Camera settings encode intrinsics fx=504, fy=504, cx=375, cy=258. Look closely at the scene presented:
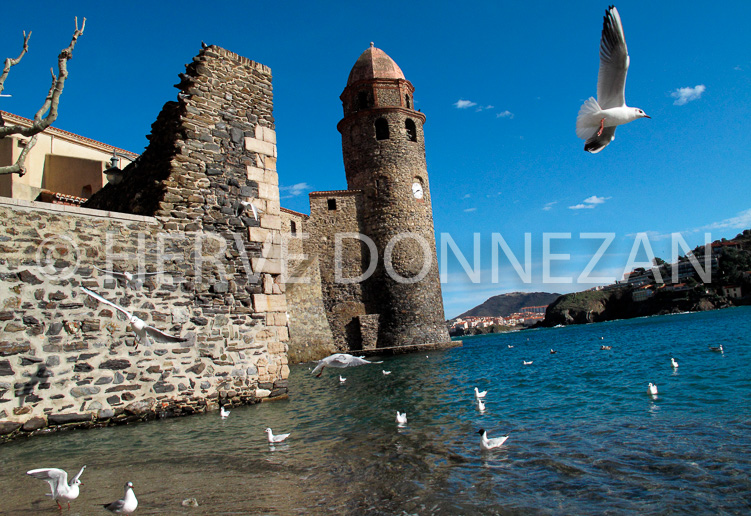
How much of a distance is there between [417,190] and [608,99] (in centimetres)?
1956

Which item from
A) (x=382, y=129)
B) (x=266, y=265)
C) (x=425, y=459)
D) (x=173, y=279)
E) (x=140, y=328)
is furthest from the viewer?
(x=382, y=129)

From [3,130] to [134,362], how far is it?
11.5 feet

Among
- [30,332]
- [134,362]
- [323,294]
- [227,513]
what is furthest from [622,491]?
[323,294]

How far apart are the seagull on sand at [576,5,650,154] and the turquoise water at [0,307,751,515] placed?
3.40 m

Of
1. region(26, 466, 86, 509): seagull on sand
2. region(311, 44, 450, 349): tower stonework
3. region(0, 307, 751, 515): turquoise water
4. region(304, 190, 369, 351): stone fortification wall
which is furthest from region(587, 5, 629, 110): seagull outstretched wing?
region(311, 44, 450, 349): tower stonework

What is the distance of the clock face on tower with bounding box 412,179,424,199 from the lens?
82.7 feet

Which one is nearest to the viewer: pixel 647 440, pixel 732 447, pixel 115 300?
pixel 732 447

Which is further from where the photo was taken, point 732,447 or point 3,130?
point 3,130

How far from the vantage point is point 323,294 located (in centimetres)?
2417

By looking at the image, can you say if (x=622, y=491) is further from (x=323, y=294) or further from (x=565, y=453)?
(x=323, y=294)

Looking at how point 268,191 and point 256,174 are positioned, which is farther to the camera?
point 268,191

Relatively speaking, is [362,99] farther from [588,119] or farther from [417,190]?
[588,119]

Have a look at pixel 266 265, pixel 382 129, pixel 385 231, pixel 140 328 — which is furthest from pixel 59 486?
pixel 382 129

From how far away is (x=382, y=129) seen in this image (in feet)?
84.1
